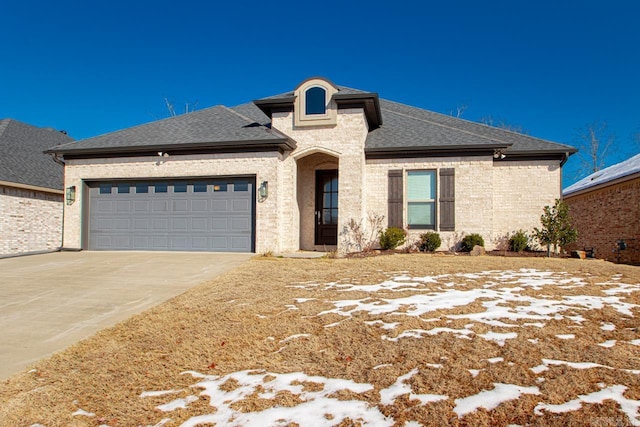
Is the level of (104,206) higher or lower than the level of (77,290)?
higher

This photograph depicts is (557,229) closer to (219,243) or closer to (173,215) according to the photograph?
(219,243)

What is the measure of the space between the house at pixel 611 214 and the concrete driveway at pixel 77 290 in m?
12.8

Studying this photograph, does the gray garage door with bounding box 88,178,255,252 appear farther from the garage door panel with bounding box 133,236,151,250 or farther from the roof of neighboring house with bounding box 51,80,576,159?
the roof of neighboring house with bounding box 51,80,576,159

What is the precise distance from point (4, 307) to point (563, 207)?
44.1 ft

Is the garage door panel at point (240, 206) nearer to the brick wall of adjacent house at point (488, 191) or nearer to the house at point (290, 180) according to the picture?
the house at point (290, 180)

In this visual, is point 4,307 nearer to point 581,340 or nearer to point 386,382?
point 386,382

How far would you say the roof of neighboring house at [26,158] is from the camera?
14.6m

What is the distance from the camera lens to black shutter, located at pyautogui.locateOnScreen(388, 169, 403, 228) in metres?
13.0

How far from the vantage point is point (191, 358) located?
4.33 metres

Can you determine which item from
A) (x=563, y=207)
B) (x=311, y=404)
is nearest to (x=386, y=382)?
(x=311, y=404)

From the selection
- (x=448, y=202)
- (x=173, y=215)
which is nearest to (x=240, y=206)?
(x=173, y=215)

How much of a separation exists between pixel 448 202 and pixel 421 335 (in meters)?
8.92

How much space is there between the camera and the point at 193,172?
41.2ft

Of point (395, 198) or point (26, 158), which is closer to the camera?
point (395, 198)
